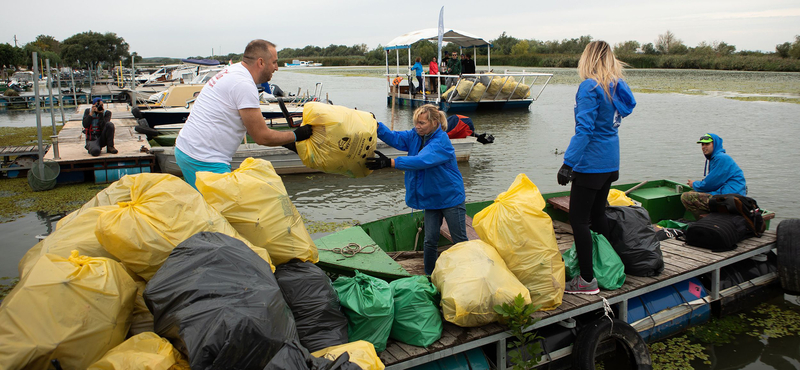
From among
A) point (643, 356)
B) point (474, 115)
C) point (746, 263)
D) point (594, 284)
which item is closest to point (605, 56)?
point (594, 284)

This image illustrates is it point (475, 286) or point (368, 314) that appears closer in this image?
point (368, 314)

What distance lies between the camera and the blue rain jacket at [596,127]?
3391mm

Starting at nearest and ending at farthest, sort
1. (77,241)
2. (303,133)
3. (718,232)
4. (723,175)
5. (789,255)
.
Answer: (77,241), (303,133), (718,232), (789,255), (723,175)

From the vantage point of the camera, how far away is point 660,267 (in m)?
4.11

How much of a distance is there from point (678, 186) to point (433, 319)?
4.88 meters

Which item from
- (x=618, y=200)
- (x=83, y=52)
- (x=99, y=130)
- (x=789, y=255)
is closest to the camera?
(x=789, y=255)

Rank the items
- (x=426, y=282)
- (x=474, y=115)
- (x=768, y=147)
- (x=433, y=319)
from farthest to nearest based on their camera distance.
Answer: (x=474, y=115) → (x=768, y=147) → (x=426, y=282) → (x=433, y=319)

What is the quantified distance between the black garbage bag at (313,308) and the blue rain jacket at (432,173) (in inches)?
48.6

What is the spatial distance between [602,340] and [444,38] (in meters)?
23.4

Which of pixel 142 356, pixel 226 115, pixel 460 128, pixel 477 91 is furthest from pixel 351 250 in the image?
pixel 477 91

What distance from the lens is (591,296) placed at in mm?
3758

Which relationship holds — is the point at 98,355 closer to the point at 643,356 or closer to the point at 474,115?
the point at 643,356

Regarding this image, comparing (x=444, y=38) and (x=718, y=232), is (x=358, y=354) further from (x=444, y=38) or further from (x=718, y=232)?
(x=444, y=38)

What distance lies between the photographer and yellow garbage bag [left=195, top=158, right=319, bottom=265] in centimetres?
298
